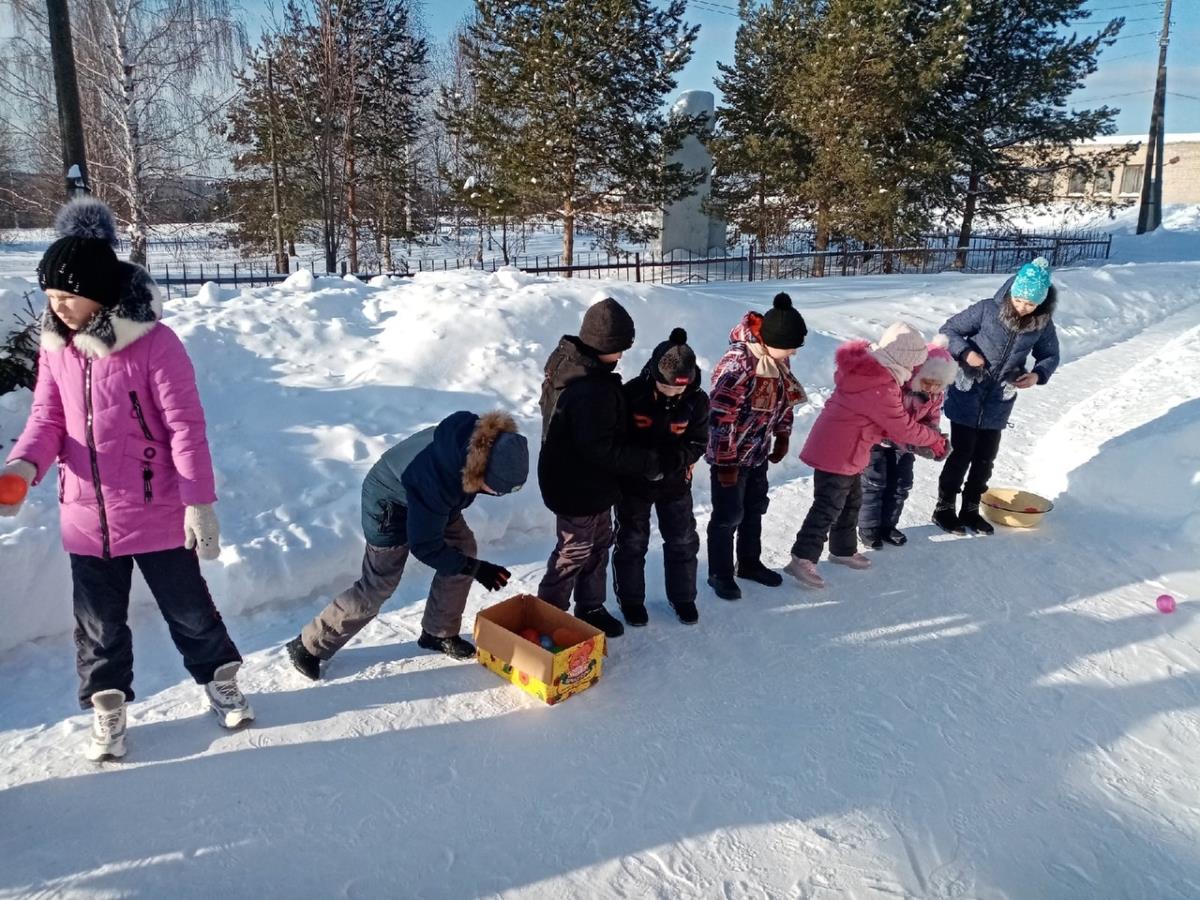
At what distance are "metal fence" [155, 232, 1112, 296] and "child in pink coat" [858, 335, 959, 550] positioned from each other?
41.2 ft

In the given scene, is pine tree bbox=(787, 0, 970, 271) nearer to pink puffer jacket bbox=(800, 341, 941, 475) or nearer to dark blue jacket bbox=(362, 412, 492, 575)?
pink puffer jacket bbox=(800, 341, 941, 475)

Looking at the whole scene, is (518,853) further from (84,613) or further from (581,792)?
(84,613)

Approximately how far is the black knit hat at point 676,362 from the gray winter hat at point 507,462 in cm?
74

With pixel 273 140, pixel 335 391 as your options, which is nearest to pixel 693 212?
pixel 273 140

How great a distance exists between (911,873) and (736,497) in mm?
1918

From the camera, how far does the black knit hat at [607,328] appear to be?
324cm

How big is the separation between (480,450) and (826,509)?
221 centimetres

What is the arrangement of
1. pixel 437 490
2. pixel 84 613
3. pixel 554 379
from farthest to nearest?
pixel 554 379 < pixel 437 490 < pixel 84 613

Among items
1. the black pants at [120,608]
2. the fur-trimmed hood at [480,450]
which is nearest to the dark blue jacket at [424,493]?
the fur-trimmed hood at [480,450]

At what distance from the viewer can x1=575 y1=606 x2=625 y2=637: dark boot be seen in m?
3.77

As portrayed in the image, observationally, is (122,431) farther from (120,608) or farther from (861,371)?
(861,371)

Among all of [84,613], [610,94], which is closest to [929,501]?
[84,613]

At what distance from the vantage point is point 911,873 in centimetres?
248

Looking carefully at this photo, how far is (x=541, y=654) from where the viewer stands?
10.3 ft
